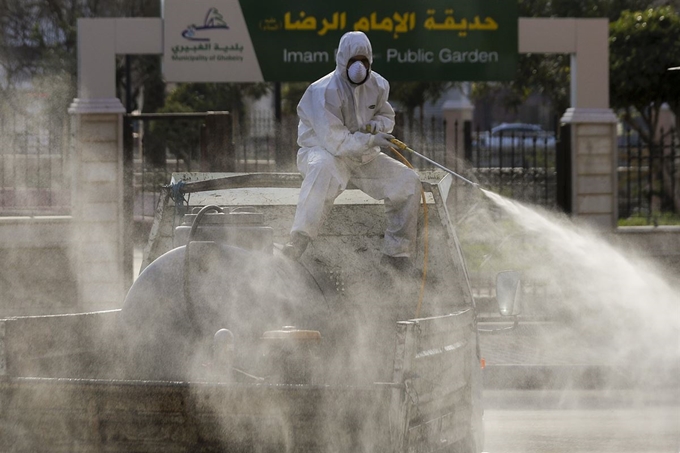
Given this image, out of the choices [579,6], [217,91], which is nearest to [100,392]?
[579,6]

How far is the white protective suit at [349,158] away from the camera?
18.3 feet

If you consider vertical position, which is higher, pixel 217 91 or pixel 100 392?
pixel 217 91

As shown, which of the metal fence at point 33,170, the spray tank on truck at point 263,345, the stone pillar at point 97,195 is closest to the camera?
the spray tank on truck at point 263,345

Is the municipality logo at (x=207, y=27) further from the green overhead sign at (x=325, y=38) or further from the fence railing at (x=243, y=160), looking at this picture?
the fence railing at (x=243, y=160)

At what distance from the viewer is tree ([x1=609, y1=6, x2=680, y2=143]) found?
19.4 m

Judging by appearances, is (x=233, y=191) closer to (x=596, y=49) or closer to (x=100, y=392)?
(x=100, y=392)

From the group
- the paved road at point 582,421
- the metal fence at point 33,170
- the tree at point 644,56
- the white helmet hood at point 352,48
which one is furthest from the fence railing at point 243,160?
the white helmet hood at point 352,48

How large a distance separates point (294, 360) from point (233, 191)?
6.65 ft

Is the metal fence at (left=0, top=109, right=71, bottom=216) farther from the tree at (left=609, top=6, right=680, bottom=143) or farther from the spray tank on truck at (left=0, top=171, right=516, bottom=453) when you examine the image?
the tree at (left=609, top=6, right=680, bottom=143)

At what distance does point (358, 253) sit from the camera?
6121 mm

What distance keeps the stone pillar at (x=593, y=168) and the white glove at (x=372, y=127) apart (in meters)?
8.04

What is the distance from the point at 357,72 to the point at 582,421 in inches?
143

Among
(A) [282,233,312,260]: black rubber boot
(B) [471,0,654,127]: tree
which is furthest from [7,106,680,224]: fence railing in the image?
(B) [471,0,654,127]: tree

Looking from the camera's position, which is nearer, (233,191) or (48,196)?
(233,191)
